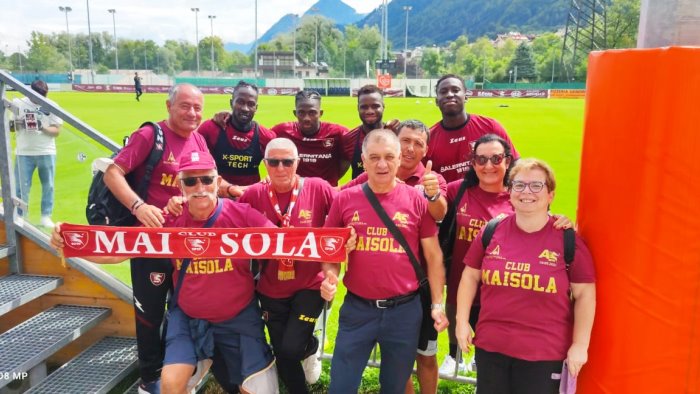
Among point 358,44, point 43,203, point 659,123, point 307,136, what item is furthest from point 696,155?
point 358,44

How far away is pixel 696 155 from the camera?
2770 mm

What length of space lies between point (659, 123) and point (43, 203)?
611cm

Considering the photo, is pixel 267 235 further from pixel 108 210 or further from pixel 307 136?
pixel 307 136

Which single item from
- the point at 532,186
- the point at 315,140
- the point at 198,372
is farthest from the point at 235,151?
the point at 532,186

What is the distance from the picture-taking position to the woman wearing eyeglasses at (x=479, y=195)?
4.00 m

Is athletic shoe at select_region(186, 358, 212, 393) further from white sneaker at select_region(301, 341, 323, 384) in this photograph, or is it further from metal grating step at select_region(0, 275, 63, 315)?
metal grating step at select_region(0, 275, 63, 315)

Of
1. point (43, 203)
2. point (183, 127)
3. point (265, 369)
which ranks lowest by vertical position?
point (265, 369)

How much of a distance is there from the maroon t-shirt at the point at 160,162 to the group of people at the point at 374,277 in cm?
1

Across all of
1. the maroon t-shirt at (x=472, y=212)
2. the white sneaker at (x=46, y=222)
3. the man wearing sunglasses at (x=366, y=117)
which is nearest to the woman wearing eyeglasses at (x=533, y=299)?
the maroon t-shirt at (x=472, y=212)

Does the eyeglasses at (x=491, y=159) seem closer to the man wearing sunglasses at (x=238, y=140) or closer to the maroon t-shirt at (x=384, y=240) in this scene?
the maroon t-shirt at (x=384, y=240)

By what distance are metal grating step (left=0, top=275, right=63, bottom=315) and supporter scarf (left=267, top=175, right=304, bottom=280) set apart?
2.42 metres

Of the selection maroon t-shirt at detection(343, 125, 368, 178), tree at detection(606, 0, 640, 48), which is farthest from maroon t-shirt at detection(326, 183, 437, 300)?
tree at detection(606, 0, 640, 48)

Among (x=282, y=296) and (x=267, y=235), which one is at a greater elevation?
(x=267, y=235)

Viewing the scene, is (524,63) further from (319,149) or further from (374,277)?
(374,277)
